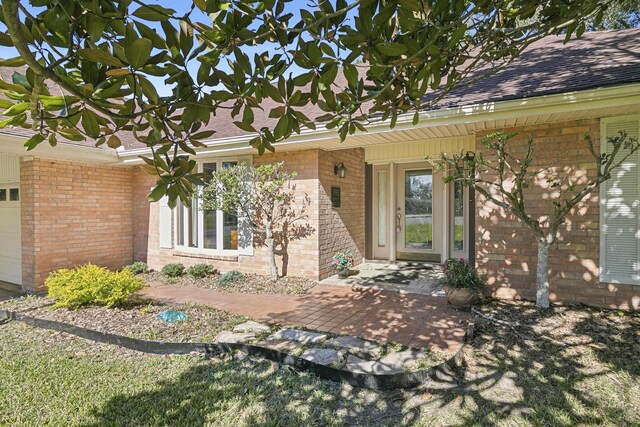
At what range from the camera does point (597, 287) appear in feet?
17.1

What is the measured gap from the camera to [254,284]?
23.3ft

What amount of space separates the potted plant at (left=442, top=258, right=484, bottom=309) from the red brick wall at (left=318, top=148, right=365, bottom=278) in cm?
275

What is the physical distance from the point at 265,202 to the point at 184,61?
18.0 feet

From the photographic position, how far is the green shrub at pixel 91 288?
213 inches

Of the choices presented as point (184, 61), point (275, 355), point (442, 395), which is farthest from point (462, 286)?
point (184, 61)

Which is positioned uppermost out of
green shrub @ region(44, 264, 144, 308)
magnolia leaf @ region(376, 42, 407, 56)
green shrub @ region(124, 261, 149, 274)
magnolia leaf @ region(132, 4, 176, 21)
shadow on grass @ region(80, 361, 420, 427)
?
magnolia leaf @ region(376, 42, 407, 56)

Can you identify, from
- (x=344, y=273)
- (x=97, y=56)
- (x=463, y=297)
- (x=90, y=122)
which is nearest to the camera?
(x=97, y=56)

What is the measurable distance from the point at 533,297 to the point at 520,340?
184cm

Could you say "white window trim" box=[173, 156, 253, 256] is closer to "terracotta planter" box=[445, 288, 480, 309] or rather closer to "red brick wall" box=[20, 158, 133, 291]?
"red brick wall" box=[20, 158, 133, 291]

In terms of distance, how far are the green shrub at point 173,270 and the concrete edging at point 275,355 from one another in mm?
3095

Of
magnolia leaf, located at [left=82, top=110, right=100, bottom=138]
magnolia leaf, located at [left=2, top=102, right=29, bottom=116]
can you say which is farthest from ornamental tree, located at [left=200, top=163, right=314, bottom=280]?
magnolia leaf, located at [left=2, top=102, right=29, bottom=116]

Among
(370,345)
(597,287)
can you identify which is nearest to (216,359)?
(370,345)

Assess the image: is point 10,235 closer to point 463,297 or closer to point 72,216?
point 72,216

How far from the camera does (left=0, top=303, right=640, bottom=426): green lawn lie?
279 cm
